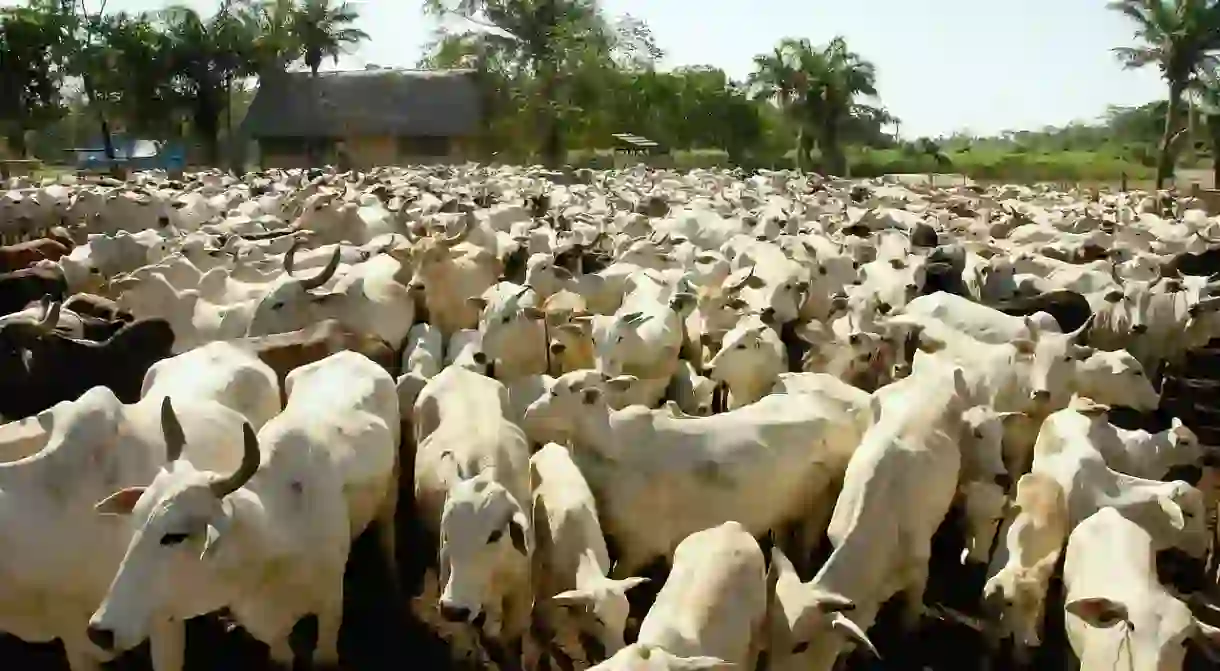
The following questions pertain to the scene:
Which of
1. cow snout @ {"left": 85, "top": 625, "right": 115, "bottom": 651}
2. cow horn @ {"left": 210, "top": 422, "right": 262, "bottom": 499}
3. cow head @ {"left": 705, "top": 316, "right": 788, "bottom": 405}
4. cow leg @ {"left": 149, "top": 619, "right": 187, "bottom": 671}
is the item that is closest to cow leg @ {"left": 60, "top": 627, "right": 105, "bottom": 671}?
cow leg @ {"left": 149, "top": 619, "right": 187, "bottom": 671}

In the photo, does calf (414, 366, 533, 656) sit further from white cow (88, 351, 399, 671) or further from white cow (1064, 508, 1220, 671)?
white cow (1064, 508, 1220, 671)

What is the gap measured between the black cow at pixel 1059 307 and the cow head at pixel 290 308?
641 centimetres

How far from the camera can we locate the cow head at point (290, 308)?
8.93 m

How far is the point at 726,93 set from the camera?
169 ft

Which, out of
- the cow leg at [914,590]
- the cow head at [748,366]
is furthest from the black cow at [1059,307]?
the cow leg at [914,590]

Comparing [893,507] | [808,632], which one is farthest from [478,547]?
[893,507]

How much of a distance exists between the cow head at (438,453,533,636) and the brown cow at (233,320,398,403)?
8.38 feet

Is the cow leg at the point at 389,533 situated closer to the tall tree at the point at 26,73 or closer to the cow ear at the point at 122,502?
the cow ear at the point at 122,502

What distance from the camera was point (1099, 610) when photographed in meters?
4.60

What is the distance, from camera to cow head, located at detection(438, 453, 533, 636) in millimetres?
5047

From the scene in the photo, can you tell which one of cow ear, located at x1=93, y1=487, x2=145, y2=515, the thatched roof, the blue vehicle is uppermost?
the thatched roof

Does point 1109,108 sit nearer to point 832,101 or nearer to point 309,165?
point 832,101

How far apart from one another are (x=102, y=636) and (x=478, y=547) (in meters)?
1.59

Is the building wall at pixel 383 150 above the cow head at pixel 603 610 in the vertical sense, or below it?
above
